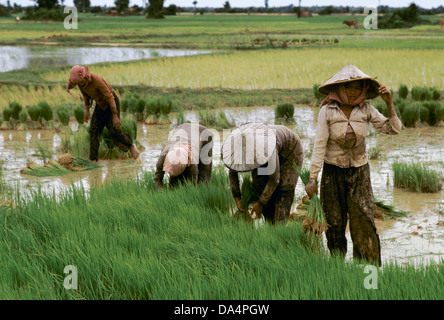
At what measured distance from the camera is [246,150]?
3822 mm

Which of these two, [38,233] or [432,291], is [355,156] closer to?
[432,291]

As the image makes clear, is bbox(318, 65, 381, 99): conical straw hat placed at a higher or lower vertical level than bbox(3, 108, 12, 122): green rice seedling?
higher

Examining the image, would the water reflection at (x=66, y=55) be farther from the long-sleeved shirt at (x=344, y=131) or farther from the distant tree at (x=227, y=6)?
the distant tree at (x=227, y=6)

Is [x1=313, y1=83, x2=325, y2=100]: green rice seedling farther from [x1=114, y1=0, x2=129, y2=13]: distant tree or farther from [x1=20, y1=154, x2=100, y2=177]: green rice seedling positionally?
[x1=114, y1=0, x2=129, y2=13]: distant tree

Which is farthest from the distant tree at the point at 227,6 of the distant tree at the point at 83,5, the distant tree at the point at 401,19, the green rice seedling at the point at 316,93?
the green rice seedling at the point at 316,93

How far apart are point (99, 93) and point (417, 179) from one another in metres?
3.77

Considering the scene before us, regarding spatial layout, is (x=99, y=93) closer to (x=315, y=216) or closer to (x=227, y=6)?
(x=315, y=216)

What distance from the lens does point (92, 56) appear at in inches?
1030

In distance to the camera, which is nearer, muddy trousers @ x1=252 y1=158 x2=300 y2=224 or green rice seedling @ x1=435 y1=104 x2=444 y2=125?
muddy trousers @ x1=252 y1=158 x2=300 y2=224

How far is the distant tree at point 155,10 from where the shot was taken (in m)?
61.9

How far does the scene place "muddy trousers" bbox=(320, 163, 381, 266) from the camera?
3.82 metres

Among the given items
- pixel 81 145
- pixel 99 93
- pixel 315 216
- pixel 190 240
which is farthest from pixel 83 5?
pixel 315 216

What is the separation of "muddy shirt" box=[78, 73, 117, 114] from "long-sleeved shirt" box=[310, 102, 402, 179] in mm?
3722

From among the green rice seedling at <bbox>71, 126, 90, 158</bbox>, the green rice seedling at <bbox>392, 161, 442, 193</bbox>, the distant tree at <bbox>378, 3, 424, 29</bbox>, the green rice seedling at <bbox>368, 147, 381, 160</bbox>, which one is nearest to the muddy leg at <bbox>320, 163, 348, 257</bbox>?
the green rice seedling at <bbox>392, 161, 442, 193</bbox>
